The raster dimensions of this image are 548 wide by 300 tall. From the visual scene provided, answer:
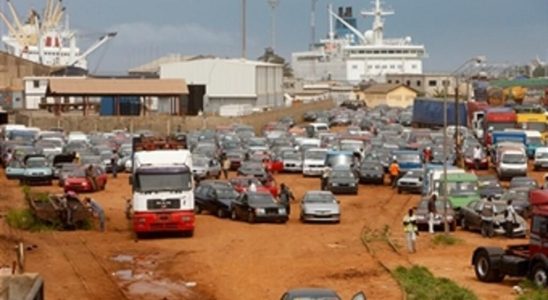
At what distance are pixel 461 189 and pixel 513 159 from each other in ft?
51.9

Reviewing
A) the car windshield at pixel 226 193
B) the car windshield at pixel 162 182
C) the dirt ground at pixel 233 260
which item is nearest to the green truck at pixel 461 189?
the dirt ground at pixel 233 260

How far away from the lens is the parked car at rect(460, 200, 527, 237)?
35731 millimetres

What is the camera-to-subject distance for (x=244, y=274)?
1126 inches

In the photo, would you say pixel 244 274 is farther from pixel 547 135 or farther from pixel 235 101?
pixel 235 101

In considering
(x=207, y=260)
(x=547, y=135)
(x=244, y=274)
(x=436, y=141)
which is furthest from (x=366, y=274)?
(x=547, y=135)

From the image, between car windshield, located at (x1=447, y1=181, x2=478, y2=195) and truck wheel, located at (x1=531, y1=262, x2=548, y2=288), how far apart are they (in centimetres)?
1715

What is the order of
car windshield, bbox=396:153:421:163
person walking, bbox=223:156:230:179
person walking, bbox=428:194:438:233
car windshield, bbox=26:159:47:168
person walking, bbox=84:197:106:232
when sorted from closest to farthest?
person walking, bbox=428:194:438:233, person walking, bbox=84:197:106:232, car windshield, bbox=26:159:47:168, car windshield, bbox=396:153:421:163, person walking, bbox=223:156:230:179

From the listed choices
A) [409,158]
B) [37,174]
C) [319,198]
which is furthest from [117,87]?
[319,198]

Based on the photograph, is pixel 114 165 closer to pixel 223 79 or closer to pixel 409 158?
pixel 409 158

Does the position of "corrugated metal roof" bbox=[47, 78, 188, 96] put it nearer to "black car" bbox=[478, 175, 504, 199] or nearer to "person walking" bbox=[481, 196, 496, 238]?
"black car" bbox=[478, 175, 504, 199]

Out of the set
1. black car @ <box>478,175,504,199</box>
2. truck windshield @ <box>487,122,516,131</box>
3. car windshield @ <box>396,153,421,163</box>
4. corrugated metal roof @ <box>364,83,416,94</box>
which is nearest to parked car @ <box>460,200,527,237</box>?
black car @ <box>478,175,504,199</box>

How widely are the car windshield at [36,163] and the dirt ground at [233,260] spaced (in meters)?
13.2

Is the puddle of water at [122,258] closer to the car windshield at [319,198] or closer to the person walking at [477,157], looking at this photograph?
the car windshield at [319,198]

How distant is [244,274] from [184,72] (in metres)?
90.0
